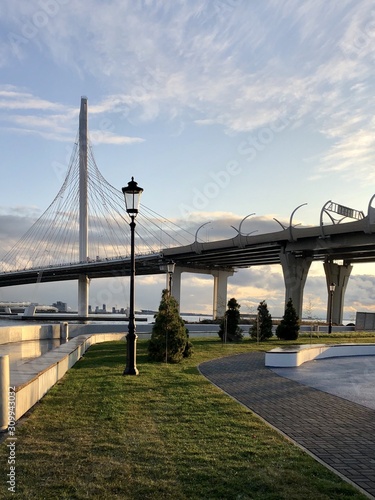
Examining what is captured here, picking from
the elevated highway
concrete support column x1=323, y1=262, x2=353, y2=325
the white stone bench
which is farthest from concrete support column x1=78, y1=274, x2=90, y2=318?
the white stone bench

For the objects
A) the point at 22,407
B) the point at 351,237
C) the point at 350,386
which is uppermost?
the point at 351,237

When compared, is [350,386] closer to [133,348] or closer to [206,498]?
[133,348]

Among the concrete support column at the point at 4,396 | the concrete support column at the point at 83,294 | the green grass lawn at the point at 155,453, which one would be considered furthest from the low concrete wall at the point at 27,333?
the concrete support column at the point at 83,294

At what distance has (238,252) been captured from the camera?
4872 cm

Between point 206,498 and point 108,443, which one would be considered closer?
point 206,498

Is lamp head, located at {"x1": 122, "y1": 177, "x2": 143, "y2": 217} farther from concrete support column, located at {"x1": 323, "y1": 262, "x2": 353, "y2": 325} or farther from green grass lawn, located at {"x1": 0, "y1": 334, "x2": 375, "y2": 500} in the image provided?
concrete support column, located at {"x1": 323, "y1": 262, "x2": 353, "y2": 325}

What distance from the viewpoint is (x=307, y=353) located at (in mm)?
14992

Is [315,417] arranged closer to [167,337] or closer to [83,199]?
[167,337]

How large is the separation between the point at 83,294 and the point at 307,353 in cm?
4352

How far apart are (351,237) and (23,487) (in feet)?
116

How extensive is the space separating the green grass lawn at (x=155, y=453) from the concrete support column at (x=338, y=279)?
4381 cm

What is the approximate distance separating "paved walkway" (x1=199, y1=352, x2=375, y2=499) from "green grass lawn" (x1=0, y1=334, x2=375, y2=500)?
0.28m

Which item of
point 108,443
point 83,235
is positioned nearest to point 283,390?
point 108,443

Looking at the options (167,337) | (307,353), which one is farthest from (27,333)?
(307,353)
